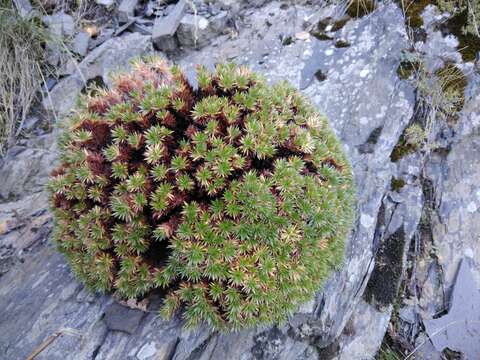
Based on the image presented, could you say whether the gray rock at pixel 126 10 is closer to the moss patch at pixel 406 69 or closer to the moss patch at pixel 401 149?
the moss patch at pixel 406 69

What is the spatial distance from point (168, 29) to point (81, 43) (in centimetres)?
108

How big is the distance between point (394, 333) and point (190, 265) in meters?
1.95

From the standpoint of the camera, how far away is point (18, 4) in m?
4.70

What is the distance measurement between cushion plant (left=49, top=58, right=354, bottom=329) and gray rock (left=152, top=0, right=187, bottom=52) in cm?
222

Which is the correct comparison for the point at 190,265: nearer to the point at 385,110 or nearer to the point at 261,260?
the point at 261,260

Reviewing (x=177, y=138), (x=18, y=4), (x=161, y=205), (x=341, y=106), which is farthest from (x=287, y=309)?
(x=18, y=4)

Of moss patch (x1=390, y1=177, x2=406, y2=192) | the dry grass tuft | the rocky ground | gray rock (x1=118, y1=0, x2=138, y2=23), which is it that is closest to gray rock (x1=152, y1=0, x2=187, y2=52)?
the rocky ground

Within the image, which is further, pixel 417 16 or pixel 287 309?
pixel 417 16

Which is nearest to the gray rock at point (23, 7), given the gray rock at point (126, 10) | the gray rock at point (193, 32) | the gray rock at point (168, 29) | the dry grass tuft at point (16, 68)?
the dry grass tuft at point (16, 68)

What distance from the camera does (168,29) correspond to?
15.4ft

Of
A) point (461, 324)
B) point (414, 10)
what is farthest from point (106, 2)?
point (461, 324)

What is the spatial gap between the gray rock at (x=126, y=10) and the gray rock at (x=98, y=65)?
0.28 meters

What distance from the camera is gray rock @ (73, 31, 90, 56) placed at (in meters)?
4.84

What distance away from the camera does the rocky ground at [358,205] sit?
2.71 meters
